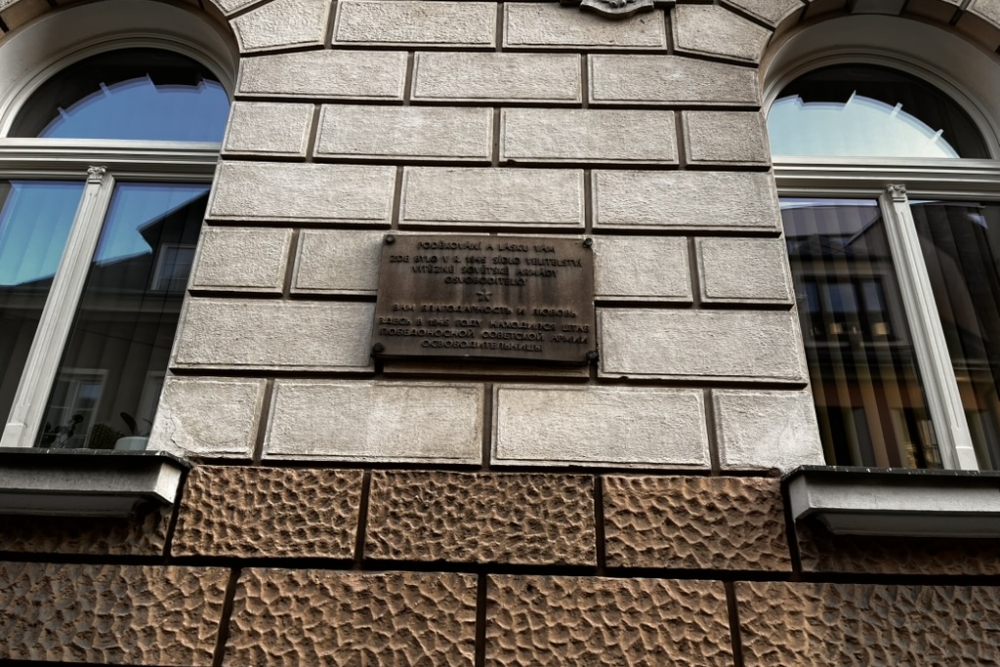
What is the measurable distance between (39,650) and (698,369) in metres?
3.54

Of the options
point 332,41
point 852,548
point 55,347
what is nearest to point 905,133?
point 852,548

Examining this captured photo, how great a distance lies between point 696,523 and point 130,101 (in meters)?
5.16

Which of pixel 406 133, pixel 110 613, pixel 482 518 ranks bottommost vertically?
pixel 110 613

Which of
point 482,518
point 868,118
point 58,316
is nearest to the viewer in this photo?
point 482,518

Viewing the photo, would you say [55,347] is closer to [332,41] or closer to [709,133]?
[332,41]

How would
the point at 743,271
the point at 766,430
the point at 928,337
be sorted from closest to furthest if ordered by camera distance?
the point at 766,430 < the point at 743,271 < the point at 928,337

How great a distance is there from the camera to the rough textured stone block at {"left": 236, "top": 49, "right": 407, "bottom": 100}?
5.02 m

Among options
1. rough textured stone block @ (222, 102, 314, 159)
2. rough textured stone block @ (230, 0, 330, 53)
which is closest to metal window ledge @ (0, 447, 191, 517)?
rough textured stone block @ (222, 102, 314, 159)

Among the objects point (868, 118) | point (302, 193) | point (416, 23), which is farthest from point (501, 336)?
point (868, 118)

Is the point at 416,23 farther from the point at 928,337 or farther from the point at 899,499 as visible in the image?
the point at 899,499

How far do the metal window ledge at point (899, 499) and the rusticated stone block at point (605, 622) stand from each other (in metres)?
0.66

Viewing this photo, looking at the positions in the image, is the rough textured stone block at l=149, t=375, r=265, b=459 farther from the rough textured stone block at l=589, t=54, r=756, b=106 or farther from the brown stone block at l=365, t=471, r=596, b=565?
the rough textured stone block at l=589, t=54, r=756, b=106

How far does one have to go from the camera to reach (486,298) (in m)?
4.23

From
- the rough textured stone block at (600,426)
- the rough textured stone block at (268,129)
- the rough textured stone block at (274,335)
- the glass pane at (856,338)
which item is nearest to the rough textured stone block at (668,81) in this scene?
the glass pane at (856,338)
